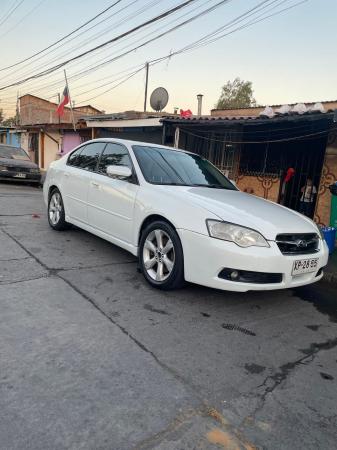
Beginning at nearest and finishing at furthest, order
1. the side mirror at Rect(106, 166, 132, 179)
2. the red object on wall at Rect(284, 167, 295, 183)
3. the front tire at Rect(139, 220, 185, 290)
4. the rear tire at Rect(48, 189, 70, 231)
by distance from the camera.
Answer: the front tire at Rect(139, 220, 185, 290)
the side mirror at Rect(106, 166, 132, 179)
the rear tire at Rect(48, 189, 70, 231)
the red object on wall at Rect(284, 167, 295, 183)

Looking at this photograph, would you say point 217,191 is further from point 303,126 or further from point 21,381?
point 303,126

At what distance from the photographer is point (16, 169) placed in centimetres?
1285

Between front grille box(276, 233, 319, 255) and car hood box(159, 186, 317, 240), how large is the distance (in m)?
0.05

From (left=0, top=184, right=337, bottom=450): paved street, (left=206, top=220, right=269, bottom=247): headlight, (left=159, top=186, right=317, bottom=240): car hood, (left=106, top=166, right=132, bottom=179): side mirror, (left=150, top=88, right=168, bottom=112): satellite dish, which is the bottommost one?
(left=0, top=184, right=337, bottom=450): paved street

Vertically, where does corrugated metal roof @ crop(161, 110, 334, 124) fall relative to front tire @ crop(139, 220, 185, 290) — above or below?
above

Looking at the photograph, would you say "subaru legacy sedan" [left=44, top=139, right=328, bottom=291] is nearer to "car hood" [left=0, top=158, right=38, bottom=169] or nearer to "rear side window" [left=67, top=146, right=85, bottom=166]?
"rear side window" [left=67, top=146, right=85, bottom=166]

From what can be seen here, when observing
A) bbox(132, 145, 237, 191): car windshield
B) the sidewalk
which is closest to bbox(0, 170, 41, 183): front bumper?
bbox(132, 145, 237, 191): car windshield

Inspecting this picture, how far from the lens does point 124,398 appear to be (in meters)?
2.25

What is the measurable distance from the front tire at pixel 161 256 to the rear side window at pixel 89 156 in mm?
1765

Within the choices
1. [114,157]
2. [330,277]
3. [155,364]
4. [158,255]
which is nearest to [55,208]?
[114,157]

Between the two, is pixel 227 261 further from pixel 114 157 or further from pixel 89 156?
pixel 89 156

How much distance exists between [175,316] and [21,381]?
1493mm

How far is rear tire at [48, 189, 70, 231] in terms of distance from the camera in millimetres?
6008

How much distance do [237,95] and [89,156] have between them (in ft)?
142
